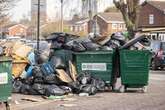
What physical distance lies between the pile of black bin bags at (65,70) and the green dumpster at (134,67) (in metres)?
0.37

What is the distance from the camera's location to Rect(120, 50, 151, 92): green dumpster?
15.5m

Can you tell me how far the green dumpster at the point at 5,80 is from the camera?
39.3ft

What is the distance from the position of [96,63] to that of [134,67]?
3.69ft

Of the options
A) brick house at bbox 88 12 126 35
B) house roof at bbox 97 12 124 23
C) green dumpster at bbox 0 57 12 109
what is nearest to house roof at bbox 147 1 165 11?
brick house at bbox 88 12 126 35

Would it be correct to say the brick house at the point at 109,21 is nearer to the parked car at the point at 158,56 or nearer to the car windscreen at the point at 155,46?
the car windscreen at the point at 155,46

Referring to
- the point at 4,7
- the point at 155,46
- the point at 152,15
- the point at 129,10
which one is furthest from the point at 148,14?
the point at 4,7

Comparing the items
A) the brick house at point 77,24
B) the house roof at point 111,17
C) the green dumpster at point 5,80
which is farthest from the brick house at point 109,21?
the green dumpster at point 5,80

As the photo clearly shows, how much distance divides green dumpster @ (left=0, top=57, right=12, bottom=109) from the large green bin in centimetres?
387

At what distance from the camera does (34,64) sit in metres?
15.9

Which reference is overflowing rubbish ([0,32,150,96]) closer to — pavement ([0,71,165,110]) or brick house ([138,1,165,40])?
pavement ([0,71,165,110])

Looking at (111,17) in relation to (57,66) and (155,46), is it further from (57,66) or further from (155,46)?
(57,66)

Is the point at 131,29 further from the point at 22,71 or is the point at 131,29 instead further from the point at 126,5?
the point at 22,71

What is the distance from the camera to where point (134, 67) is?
51.0ft

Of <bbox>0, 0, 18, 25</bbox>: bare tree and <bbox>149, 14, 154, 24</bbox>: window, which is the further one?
<bbox>149, 14, 154, 24</bbox>: window
